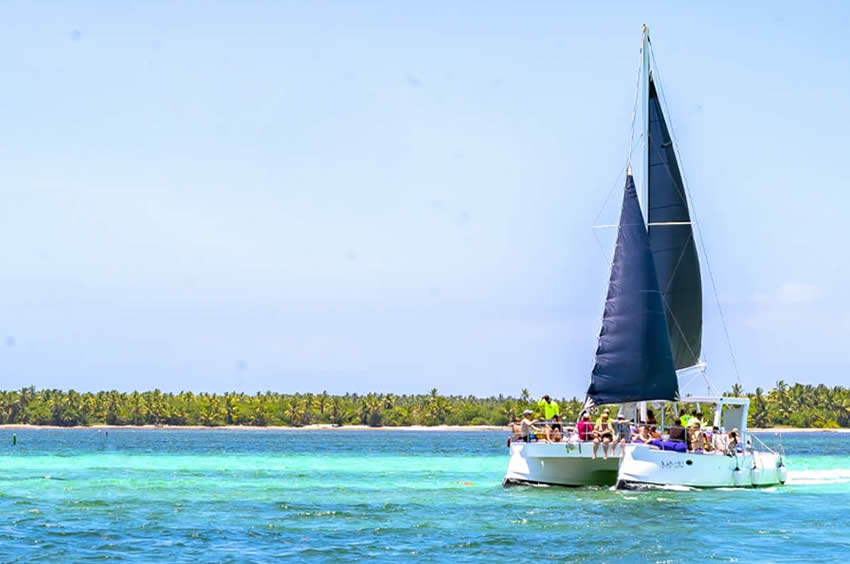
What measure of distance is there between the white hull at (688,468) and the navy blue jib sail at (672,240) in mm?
5050

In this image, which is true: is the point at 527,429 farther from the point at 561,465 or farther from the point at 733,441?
A: the point at 733,441

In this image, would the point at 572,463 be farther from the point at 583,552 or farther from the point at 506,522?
the point at 583,552

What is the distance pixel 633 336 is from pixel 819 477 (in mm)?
22355

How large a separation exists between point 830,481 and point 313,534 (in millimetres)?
32856

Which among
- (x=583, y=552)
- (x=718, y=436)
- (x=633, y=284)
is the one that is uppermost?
(x=633, y=284)

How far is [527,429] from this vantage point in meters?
44.2

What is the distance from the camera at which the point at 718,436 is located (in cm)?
4416

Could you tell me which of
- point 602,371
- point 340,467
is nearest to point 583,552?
point 602,371

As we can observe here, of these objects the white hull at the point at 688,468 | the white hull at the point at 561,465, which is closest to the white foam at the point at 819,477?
the white hull at the point at 688,468

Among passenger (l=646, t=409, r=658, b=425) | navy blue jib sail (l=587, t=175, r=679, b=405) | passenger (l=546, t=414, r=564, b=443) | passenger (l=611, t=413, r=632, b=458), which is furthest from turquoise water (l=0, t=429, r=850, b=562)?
navy blue jib sail (l=587, t=175, r=679, b=405)

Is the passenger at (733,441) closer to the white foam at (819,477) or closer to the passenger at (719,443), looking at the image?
the passenger at (719,443)

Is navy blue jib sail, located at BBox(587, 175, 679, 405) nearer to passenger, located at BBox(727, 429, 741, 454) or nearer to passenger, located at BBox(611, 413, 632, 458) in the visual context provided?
passenger, located at BBox(611, 413, 632, 458)

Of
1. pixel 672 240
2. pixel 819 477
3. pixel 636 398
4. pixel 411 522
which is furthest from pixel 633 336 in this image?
pixel 819 477

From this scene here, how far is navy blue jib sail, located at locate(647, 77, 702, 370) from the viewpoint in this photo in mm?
48688
